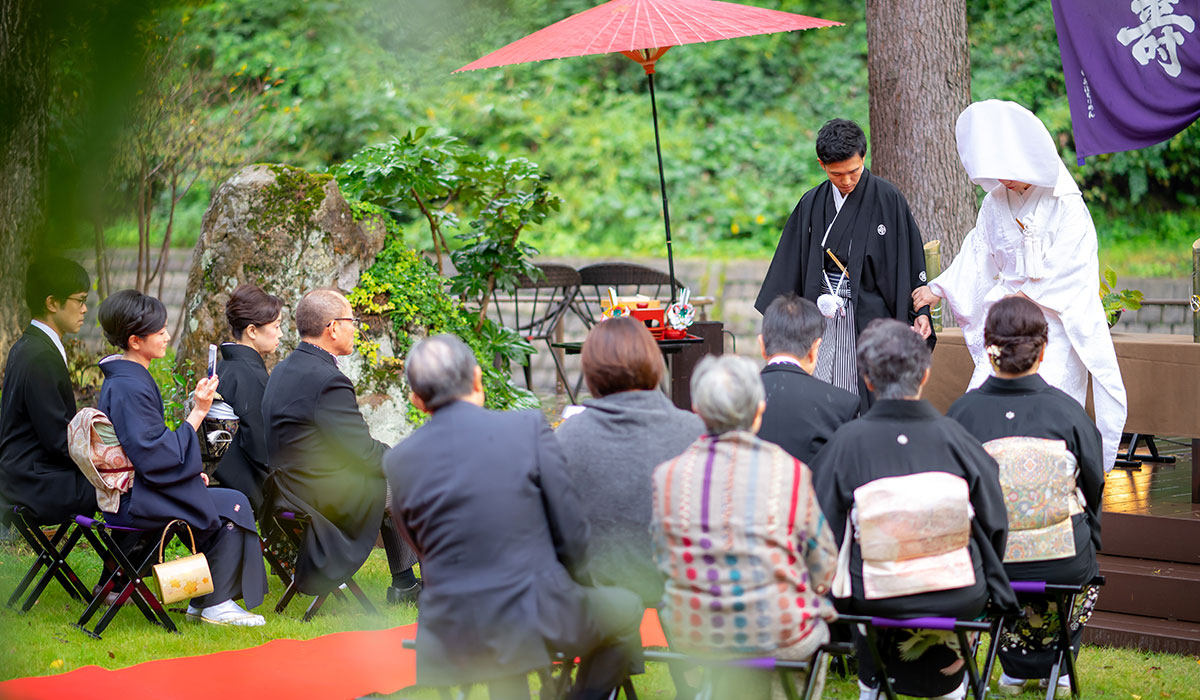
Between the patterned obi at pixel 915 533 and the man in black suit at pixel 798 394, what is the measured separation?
21.3 inches

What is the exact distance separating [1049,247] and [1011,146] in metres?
0.45

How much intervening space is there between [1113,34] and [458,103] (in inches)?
225

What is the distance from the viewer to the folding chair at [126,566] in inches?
171

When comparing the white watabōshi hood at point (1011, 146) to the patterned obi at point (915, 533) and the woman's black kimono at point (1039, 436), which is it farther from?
the patterned obi at point (915, 533)

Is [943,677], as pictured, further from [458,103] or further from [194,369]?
[194,369]

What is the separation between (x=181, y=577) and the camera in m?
4.23

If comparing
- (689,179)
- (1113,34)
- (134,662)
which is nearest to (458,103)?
(134,662)

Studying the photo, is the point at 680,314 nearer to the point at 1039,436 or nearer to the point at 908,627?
the point at 1039,436

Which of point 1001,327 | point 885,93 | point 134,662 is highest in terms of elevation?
point 885,93

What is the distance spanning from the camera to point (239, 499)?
4.64 metres

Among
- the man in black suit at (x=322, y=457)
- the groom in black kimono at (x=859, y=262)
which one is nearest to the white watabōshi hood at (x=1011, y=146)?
the groom in black kimono at (x=859, y=262)

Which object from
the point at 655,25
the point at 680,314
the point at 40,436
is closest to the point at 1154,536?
the point at 680,314

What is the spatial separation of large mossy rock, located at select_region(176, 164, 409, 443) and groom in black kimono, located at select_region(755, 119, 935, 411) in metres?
2.84

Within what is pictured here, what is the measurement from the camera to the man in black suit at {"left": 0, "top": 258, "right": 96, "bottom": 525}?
14.5 ft
